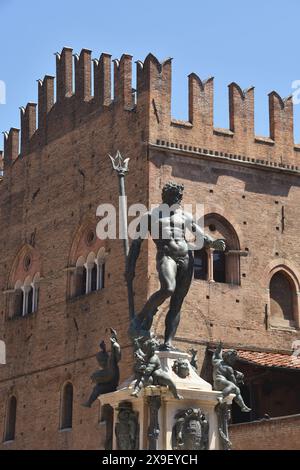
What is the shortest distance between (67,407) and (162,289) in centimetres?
1638

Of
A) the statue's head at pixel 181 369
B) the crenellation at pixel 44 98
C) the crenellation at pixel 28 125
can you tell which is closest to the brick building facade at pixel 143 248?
the crenellation at pixel 44 98

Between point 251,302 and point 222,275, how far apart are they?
3.36 ft

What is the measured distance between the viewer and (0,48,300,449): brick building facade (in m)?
25.9

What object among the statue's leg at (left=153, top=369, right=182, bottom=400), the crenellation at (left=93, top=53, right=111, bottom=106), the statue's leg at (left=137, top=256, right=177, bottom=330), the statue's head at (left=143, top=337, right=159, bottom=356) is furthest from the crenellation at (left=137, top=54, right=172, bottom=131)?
the statue's leg at (left=153, top=369, right=182, bottom=400)

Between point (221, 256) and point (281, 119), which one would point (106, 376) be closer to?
point (221, 256)

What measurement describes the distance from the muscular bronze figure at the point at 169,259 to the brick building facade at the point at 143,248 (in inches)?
472

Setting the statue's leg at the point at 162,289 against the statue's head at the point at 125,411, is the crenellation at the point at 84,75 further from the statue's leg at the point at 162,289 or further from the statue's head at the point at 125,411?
the statue's head at the point at 125,411

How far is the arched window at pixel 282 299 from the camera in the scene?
2717 centimetres

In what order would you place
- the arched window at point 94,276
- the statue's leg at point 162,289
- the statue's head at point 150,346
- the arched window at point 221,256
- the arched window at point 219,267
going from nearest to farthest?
the statue's head at point 150,346, the statue's leg at point 162,289, the arched window at point 221,256, the arched window at point 219,267, the arched window at point 94,276

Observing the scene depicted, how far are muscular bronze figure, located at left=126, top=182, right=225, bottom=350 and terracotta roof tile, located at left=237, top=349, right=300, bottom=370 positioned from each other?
12581 millimetres

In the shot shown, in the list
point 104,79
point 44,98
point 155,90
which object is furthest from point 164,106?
point 44,98

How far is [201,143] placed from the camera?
26844mm

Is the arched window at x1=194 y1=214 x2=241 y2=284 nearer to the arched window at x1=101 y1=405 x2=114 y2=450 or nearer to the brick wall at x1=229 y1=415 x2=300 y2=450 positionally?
the brick wall at x1=229 y1=415 x2=300 y2=450

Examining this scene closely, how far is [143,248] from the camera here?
1000 inches
